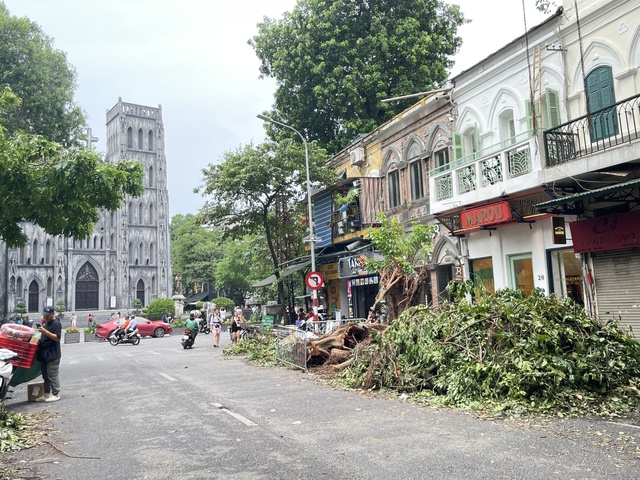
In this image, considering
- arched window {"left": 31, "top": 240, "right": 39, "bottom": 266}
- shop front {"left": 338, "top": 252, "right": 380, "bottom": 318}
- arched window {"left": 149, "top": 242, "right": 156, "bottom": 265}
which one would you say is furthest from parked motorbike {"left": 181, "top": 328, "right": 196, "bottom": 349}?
arched window {"left": 149, "top": 242, "right": 156, "bottom": 265}

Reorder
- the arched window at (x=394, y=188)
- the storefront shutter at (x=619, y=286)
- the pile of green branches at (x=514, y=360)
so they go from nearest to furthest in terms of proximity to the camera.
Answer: the pile of green branches at (x=514, y=360), the storefront shutter at (x=619, y=286), the arched window at (x=394, y=188)

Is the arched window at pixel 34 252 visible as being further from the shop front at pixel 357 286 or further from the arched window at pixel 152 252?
the shop front at pixel 357 286

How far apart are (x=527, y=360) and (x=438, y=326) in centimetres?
215

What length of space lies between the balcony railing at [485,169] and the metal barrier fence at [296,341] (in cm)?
515

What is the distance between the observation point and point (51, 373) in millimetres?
10500

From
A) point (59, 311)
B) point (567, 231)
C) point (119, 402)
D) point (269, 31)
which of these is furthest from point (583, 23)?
point (59, 311)

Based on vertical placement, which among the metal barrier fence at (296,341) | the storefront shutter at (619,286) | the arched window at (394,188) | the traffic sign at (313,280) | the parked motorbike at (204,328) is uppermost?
the arched window at (394,188)

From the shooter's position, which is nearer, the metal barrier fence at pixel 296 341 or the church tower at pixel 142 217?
the metal barrier fence at pixel 296 341

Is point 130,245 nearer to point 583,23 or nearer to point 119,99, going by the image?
point 119,99

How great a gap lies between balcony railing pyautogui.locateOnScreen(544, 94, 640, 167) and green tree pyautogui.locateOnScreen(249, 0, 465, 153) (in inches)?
643

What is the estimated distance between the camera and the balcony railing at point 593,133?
37.6 feet

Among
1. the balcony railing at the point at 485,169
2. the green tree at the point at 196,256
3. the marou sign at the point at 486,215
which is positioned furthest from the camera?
the green tree at the point at 196,256

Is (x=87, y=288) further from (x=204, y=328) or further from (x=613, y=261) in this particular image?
(x=613, y=261)

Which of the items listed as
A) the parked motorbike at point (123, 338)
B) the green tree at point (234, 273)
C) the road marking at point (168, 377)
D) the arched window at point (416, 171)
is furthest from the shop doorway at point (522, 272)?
the green tree at point (234, 273)
